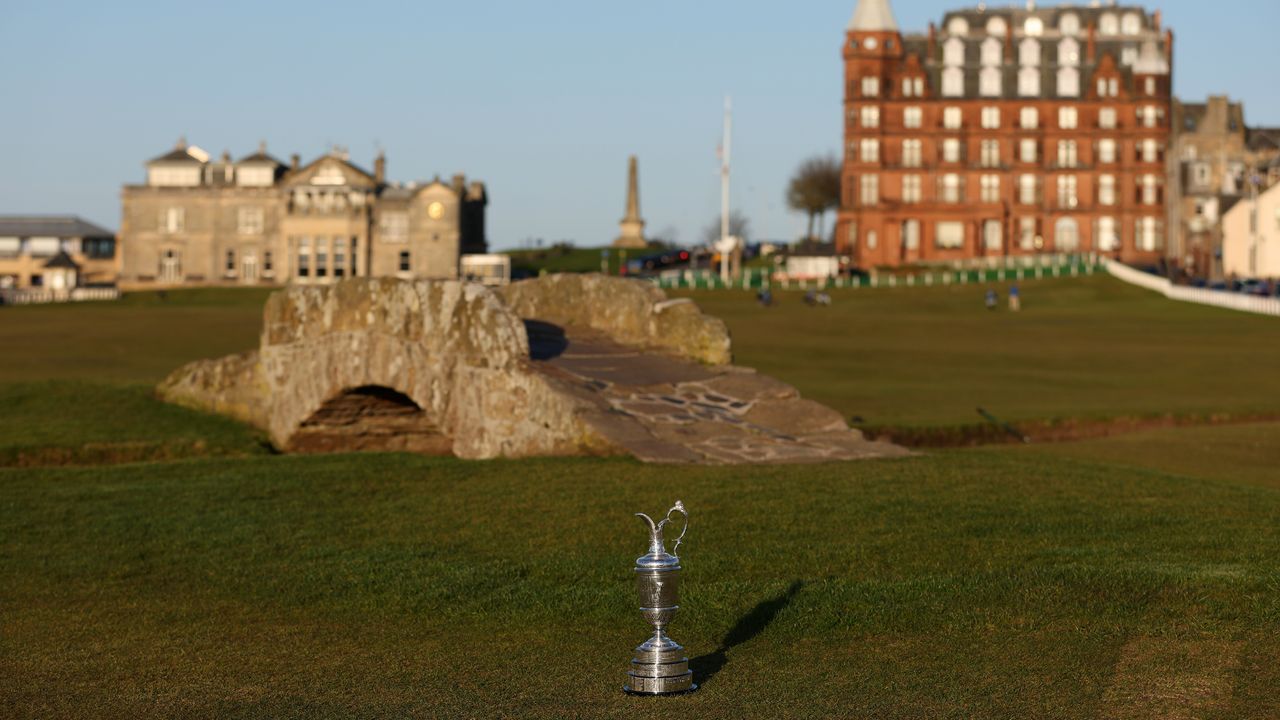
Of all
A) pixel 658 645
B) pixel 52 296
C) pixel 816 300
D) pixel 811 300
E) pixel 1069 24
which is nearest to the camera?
pixel 658 645

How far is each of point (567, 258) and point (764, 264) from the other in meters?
20.7

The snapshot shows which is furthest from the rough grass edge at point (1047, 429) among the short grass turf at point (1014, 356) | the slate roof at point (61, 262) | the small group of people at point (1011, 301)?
the slate roof at point (61, 262)

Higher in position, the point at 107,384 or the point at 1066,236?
the point at 1066,236

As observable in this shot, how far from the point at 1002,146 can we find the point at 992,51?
7772mm

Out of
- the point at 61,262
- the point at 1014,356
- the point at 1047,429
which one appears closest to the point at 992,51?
the point at 61,262

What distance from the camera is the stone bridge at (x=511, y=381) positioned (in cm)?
2128

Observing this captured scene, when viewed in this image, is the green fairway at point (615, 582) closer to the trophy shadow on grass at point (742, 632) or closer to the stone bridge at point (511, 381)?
the trophy shadow on grass at point (742, 632)

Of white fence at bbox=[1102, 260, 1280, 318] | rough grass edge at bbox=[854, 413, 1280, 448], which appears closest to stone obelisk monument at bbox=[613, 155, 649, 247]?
white fence at bbox=[1102, 260, 1280, 318]

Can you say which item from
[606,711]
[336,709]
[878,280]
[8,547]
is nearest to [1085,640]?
[606,711]

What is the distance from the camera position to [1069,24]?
5600 inches

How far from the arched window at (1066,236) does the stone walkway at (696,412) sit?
11845cm

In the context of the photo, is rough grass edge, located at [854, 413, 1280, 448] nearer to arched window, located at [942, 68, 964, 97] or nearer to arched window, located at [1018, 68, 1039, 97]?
arched window, located at [942, 68, 964, 97]

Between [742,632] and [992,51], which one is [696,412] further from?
[992,51]

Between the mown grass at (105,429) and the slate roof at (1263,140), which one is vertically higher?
the slate roof at (1263,140)
